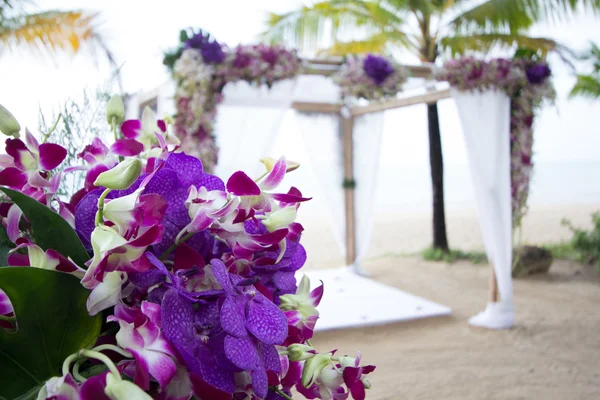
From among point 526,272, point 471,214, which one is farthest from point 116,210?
point 471,214

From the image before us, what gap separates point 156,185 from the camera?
408mm

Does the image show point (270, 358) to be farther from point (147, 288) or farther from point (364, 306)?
point (364, 306)

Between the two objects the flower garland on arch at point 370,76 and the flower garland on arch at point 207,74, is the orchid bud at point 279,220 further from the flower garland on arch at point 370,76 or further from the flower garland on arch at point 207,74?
the flower garland on arch at point 370,76

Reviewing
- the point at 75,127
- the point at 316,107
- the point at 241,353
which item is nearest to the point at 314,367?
the point at 241,353

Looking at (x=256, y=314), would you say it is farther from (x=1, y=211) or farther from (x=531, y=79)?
(x=531, y=79)

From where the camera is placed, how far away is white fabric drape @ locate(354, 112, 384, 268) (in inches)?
242

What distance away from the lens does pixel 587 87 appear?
9453mm

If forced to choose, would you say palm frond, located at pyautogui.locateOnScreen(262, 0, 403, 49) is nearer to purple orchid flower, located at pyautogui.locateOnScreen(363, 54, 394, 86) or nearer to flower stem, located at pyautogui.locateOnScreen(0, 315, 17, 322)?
purple orchid flower, located at pyautogui.locateOnScreen(363, 54, 394, 86)

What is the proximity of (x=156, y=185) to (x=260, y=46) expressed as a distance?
4.09 meters

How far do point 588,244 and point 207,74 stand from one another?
6227 millimetres

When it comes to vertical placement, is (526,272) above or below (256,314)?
below

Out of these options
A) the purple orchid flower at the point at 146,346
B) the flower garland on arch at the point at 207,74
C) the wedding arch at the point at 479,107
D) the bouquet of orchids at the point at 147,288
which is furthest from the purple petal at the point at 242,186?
the wedding arch at the point at 479,107

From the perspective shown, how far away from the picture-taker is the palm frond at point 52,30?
22.1 ft

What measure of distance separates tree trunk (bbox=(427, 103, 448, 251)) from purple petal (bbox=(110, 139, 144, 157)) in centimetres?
685
